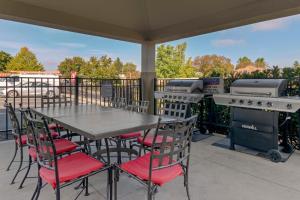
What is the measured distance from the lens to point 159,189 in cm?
226

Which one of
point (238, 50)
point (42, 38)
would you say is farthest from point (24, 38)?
point (238, 50)

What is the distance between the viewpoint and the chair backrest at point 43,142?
1545 mm

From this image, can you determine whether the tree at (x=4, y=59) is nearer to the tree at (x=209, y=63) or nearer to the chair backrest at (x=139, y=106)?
the tree at (x=209, y=63)

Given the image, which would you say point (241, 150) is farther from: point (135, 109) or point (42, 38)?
point (42, 38)

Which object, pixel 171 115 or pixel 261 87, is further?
pixel 261 87

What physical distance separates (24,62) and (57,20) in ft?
60.0

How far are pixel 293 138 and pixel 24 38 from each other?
75.7 ft

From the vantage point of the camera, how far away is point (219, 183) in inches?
94.7

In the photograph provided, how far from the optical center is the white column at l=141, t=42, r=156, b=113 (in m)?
5.89

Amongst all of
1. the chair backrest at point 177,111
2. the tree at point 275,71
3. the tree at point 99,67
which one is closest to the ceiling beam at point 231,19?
the tree at point 275,71

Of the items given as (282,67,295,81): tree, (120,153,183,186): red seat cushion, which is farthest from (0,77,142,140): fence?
(282,67,295,81): tree

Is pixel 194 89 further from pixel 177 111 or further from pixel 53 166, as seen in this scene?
pixel 53 166

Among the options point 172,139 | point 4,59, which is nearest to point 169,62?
point 4,59

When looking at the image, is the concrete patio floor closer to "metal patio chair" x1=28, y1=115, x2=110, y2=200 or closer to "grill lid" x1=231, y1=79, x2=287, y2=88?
"metal patio chair" x1=28, y1=115, x2=110, y2=200
